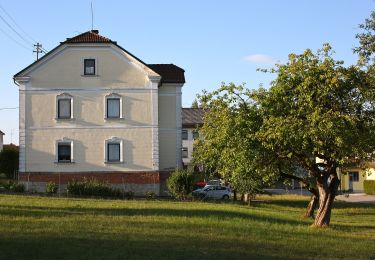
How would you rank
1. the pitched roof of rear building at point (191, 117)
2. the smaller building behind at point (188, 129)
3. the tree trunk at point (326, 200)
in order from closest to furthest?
the tree trunk at point (326, 200), the smaller building behind at point (188, 129), the pitched roof of rear building at point (191, 117)

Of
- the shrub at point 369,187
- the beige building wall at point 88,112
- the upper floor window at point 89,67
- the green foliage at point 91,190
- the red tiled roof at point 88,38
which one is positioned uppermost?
the red tiled roof at point 88,38

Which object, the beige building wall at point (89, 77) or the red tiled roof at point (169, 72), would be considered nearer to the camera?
the beige building wall at point (89, 77)

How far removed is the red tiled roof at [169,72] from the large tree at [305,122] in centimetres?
2152

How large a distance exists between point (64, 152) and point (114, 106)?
16.2ft

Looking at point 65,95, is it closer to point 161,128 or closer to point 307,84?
point 161,128

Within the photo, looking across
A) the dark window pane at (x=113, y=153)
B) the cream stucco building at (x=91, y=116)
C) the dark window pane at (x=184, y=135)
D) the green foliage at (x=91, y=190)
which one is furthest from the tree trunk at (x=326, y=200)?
the dark window pane at (x=184, y=135)

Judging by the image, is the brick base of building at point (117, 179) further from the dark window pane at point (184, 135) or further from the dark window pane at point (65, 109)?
the dark window pane at point (184, 135)

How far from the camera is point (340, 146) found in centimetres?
1961

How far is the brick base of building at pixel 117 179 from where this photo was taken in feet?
135

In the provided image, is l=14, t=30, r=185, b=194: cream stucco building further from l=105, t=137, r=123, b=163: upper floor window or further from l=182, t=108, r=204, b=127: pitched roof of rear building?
l=182, t=108, r=204, b=127: pitched roof of rear building

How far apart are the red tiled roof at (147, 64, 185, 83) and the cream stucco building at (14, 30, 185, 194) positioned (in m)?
1.85

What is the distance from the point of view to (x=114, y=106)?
42375 mm

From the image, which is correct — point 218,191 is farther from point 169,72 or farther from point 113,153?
point 113,153

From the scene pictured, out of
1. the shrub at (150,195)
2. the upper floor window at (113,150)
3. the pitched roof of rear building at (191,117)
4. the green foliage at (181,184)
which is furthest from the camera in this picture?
the pitched roof of rear building at (191,117)
